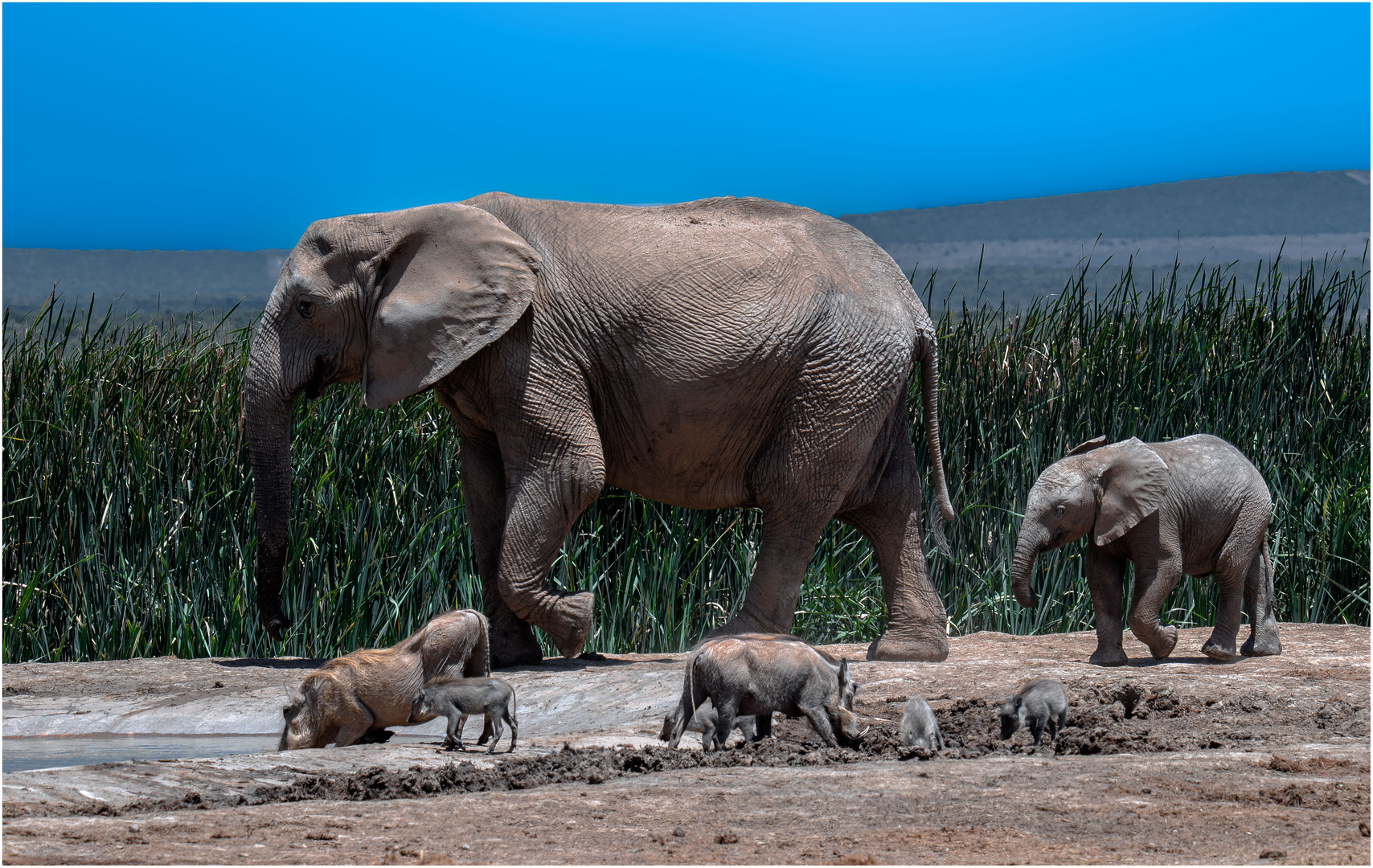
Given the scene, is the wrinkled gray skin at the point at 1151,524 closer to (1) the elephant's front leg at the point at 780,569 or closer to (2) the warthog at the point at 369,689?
→ (1) the elephant's front leg at the point at 780,569

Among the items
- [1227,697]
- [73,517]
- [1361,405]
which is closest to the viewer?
[1227,697]

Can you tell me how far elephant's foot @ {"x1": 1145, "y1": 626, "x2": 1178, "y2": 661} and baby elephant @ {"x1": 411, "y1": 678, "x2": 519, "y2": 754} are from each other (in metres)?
3.26

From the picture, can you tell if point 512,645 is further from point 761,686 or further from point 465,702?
point 761,686

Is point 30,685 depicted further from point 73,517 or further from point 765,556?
point 765,556

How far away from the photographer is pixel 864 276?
666 cm

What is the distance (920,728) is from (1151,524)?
2287mm

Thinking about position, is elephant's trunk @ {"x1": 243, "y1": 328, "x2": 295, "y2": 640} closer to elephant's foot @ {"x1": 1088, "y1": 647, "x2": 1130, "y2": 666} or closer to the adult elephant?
the adult elephant

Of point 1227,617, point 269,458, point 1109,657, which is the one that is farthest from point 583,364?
point 1227,617

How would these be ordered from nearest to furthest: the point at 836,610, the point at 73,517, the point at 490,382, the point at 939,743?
the point at 939,743
the point at 490,382
the point at 73,517
the point at 836,610

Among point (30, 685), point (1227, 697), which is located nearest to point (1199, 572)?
point (1227, 697)

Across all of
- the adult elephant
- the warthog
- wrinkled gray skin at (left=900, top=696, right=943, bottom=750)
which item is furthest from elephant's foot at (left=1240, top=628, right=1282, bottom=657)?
the warthog

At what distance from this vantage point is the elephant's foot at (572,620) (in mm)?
6137

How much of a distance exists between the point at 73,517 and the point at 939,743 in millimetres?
5516

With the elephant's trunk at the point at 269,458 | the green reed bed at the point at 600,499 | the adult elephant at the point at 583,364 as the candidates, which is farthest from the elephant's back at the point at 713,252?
the green reed bed at the point at 600,499
